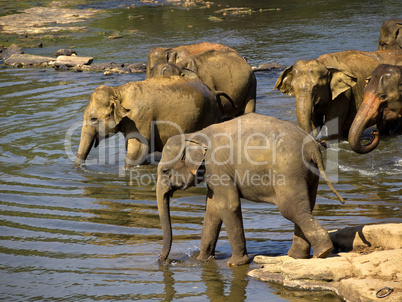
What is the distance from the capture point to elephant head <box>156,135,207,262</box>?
234 inches

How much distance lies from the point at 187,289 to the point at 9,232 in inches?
102

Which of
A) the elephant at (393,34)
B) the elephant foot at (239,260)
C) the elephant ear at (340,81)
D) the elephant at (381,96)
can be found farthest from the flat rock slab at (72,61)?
the elephant foot at (239,260)

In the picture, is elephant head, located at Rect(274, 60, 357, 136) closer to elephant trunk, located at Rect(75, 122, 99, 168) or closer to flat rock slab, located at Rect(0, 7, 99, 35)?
elephant trunk, located at Rect(75, 122, 99, 168)

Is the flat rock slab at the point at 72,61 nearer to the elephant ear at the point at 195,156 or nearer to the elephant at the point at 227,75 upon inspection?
the elephant at the point at 227,75

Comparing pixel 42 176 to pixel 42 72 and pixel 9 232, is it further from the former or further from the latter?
pixel 42 72

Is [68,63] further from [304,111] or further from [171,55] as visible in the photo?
[304,111]

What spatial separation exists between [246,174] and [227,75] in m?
6.47

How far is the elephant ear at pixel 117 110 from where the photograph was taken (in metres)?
9.12

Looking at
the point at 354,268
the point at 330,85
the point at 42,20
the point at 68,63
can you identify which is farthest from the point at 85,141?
the point at 42,20

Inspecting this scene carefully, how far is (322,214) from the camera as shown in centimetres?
706

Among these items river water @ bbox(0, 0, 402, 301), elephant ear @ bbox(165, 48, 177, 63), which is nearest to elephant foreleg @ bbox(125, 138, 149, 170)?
river water @ bbox(0, 0, 402, 301)

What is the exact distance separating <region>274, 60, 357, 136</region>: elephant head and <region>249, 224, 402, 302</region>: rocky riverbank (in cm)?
413

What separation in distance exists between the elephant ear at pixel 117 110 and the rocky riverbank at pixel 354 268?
12.7ft

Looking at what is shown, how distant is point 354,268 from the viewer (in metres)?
5.13
